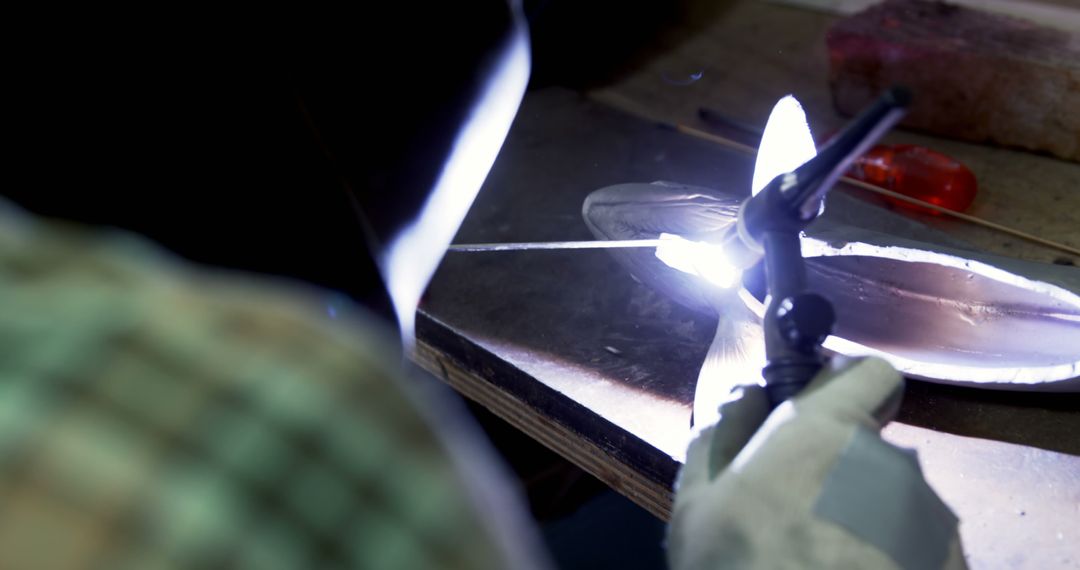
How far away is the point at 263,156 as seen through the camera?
63 cm

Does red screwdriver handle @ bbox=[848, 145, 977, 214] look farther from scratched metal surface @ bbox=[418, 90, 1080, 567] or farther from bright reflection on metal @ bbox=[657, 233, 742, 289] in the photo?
bright reflection on metal @ bbox=[657, 233, 742, 289]

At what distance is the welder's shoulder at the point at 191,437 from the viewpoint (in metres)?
0.15

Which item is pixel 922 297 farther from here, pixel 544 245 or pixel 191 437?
pixel 191 437

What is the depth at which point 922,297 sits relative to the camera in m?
0.91

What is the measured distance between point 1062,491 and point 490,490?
0.75m

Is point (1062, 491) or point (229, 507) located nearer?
point (229, 507)

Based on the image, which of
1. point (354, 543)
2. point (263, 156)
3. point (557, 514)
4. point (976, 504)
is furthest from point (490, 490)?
point (557, 514)

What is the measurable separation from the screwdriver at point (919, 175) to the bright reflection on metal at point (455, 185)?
61cm

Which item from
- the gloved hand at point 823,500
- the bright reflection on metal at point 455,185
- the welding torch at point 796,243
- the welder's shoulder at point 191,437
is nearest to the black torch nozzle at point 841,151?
the welding torch at point 796,243

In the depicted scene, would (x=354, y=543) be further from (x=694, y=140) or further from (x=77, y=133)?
(x=694, y=140)

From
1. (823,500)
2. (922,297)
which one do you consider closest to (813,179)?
(823,500)

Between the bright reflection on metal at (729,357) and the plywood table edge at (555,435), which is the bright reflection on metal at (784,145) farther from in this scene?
the plywood table edge at (555,435)

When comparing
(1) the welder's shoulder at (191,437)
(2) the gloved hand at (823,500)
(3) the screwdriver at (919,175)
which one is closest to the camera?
(1) the welder's shoulder at (191,437)

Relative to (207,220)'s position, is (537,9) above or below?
below
